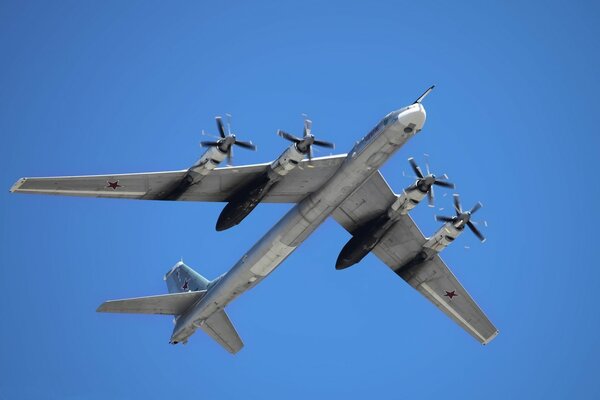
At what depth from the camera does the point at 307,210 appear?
44781mm

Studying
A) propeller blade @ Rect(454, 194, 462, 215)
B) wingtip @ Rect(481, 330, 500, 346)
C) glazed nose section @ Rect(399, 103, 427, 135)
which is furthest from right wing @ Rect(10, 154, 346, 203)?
wingtip @ Rect(481, 330, 500, 346)

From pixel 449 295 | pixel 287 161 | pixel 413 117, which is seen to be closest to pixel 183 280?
pixel 287 161

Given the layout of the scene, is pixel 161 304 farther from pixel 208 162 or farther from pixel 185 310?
pixel 208 162

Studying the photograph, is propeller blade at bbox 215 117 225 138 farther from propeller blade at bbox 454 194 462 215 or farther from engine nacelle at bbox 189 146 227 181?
propeller blade at bbox 454 194 462 215

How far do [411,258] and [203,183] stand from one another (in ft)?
41.1

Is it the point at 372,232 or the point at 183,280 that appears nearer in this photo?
the point at 372,232

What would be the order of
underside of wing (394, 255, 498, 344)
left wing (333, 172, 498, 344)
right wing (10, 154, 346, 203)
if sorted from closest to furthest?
1. right wing (10, 154, 346, 203)
2. left wing (333, 172, 498, 344)
3. underside of wing (394, 255, 498, 344)

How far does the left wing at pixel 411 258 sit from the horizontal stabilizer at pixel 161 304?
27.9 feet

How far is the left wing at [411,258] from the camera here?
4788 centimetres

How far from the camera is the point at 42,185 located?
42.4 m

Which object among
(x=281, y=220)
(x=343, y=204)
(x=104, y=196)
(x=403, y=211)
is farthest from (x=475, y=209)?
(x=104, y=196)

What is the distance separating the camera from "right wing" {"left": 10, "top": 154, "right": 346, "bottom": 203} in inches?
1710

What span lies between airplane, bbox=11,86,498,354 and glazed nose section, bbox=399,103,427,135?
0.05 metres

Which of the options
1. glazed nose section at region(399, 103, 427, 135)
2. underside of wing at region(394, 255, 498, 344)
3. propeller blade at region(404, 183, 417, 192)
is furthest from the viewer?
underside of wing at region(394, 255, 498, 344)
